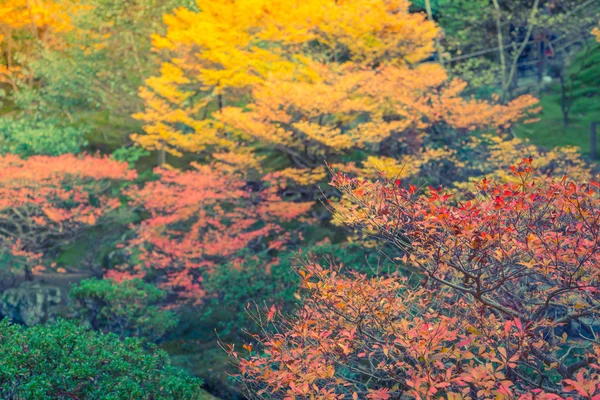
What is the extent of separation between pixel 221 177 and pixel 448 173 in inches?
247

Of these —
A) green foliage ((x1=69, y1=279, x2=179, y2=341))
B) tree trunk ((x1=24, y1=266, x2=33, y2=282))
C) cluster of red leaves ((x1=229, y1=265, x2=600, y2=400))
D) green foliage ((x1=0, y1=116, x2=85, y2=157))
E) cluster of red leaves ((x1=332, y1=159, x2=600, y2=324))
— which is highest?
cluster of red leaves ((x1=332, y1=159, x2=600, y2=324))

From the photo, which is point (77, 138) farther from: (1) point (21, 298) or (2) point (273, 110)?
(2) point (273, 110)

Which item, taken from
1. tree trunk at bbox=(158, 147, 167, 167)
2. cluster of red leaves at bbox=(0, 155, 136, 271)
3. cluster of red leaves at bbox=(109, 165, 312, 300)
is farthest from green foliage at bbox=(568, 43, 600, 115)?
cluster of red leaves at bbox=(0, 155, 136, 271)

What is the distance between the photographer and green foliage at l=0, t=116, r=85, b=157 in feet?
58.6

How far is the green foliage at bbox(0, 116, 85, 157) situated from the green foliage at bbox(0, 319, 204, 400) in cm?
1246

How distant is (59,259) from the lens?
61.9 feet

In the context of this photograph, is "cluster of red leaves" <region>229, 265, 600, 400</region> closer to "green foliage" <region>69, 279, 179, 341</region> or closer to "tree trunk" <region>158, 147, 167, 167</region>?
"green foliage" <region>69, 279, 179, 341</region>

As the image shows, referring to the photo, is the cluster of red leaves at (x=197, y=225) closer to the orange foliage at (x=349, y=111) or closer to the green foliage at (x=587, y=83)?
the orange foliage at (x=349, y=111)

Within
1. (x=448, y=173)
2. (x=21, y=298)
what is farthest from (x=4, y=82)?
(x=448, y=173)

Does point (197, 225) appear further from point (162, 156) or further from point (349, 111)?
point (162, 156)

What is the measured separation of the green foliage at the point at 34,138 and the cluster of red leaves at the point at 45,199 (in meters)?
0.98

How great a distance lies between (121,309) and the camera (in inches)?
462

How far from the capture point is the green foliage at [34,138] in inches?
703

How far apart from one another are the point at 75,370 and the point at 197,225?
9255mm
